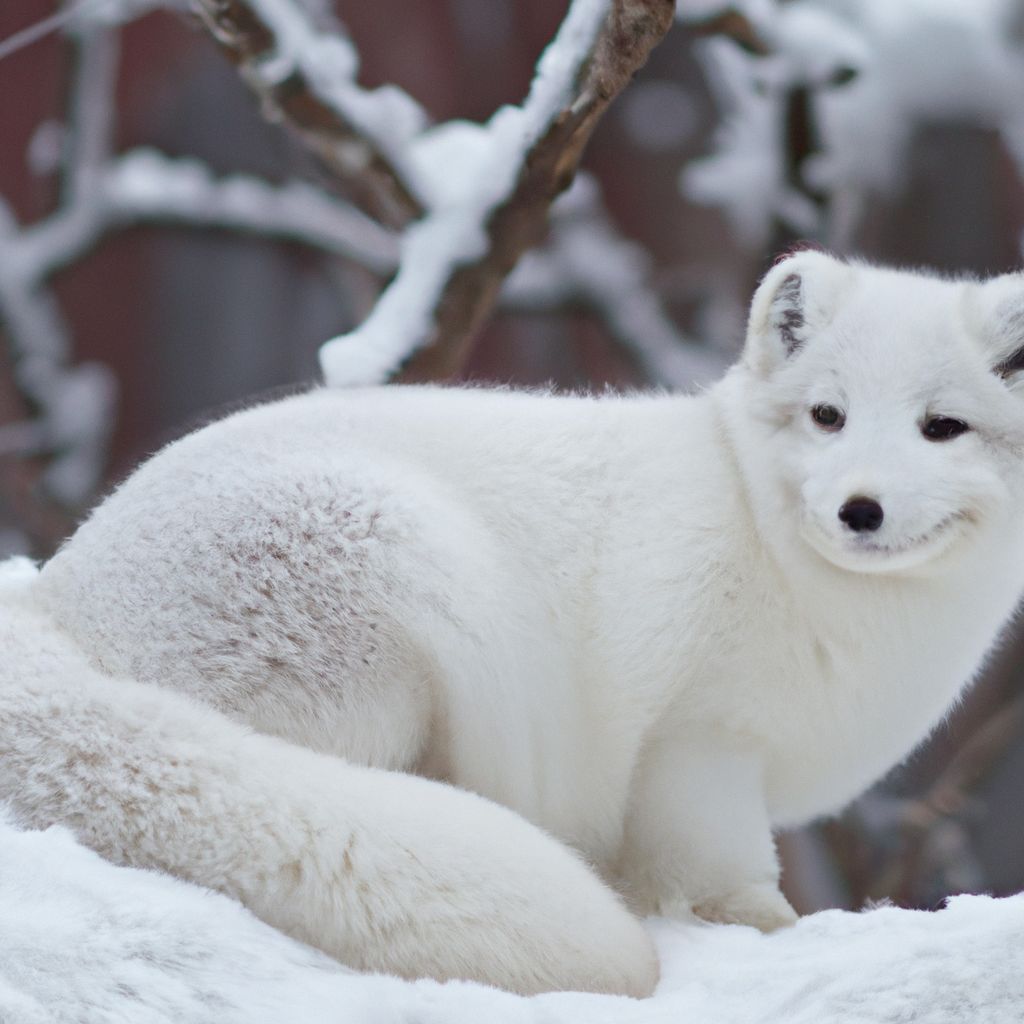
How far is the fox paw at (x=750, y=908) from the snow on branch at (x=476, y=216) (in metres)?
1.19

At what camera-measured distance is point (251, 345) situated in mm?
6789

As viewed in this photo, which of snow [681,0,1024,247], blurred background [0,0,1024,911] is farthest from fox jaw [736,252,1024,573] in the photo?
snow [681,0,1024,247]

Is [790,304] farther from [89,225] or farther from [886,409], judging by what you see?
[89,225]

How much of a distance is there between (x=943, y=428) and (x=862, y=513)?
Result: 21cm

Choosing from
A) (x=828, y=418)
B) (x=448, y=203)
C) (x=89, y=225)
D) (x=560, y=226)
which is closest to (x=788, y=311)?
(x=828, y=418)

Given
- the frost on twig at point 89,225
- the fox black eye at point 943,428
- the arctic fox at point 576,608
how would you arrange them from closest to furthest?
the arctic fox at point 576,608 < the fox black eye at point 943,428 < the frost on twig at point 89,225

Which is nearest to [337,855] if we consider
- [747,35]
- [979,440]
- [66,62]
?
[979,440]

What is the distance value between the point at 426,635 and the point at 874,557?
0.60 meters

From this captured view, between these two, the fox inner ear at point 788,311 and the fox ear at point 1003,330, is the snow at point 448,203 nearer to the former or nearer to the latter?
the fox inner ear at point 788,311

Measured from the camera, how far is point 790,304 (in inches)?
84.5

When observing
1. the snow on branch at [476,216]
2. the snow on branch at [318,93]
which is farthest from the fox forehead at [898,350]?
the snow on branch at [318,93]

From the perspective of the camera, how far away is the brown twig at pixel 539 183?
7.63 ft

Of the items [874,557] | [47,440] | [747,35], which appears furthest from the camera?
[47,440]

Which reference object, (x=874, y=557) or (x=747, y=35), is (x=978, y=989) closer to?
(x=874, y=557)
